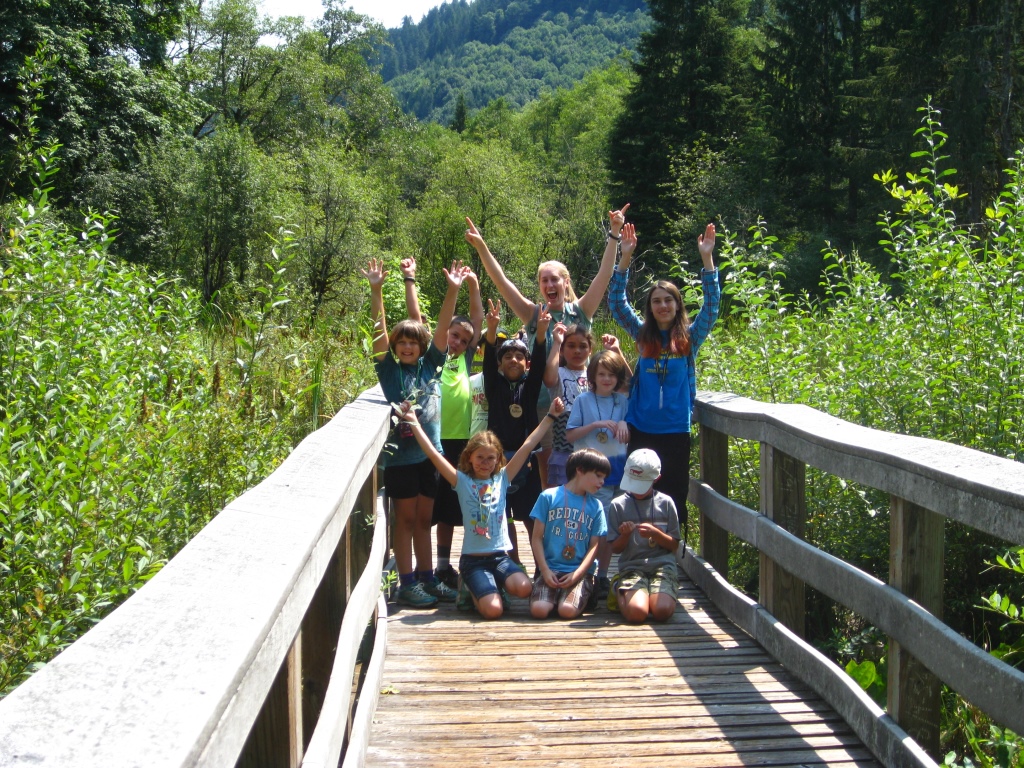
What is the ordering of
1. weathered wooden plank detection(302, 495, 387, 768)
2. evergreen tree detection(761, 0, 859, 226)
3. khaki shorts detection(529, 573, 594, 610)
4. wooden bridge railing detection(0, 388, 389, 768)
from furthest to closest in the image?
1. evergreen tree detection(761, 0, 859, 226)
2. khaki shorts detection(529, 573, 594, 610)
3. weathered wooden plank detection(302, 495, 387, 768)
4. wooden bridge railing detection(0, 388, 389, 768)

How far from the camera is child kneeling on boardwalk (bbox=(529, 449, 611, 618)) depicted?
4.79 m

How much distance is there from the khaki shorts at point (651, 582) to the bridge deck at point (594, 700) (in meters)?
0.16

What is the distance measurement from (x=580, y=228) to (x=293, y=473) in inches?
1450

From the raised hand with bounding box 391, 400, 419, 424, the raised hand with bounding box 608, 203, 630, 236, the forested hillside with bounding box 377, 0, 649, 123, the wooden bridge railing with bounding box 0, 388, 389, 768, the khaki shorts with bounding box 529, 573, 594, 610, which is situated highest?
the forested hillside with bounding box 377, 0, 649, 123

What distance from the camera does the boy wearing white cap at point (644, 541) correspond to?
15.1ft

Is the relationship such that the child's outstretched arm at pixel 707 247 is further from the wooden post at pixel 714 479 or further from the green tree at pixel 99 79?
the green tree at pixel 99 79

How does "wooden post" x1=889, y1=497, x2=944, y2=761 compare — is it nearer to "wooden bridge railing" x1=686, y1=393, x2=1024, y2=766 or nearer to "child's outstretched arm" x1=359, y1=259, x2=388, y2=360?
"wooden bridge railing" x1=686, y1=393, x2=1024, y2=766

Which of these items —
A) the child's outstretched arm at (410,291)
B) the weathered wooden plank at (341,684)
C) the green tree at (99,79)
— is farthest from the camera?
the green tree at (99,79)

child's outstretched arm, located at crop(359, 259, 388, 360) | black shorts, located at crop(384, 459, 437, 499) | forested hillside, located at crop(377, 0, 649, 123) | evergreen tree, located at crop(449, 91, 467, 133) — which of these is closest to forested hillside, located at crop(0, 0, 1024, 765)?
child's outstretched arm, located at crop(359, 259, 388, 360)

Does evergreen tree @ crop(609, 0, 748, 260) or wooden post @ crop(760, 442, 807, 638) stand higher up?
evergreen tree @ crop(609, 0, 748, 260)

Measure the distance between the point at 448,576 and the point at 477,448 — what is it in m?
1.02

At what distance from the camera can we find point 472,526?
4871 millimetres

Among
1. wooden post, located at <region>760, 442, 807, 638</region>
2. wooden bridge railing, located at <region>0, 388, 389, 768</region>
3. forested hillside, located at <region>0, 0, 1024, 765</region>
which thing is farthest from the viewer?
wooden post, located at <region>760, 442, 807, 638</region>

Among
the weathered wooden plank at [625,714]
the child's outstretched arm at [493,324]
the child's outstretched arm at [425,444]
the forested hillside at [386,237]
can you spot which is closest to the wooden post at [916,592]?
the forested hillside at [386,237]
